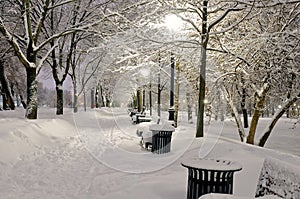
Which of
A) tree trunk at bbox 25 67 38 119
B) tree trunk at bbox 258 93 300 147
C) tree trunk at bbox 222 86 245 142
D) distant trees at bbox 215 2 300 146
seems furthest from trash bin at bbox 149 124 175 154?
tree trunk at bbox 25 67 38 119

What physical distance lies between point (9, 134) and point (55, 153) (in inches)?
58.2

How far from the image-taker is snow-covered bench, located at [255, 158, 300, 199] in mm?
3641

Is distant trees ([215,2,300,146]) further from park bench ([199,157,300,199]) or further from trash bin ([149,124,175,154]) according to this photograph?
park bench ([199,157,300,199])

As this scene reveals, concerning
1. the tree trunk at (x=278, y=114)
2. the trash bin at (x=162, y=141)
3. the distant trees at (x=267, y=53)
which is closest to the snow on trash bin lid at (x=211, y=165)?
the distant trees at (x=267, y=53)

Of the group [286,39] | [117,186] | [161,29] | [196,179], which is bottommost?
[117,186]

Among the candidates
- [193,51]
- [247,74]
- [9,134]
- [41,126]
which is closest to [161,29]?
[193,51]

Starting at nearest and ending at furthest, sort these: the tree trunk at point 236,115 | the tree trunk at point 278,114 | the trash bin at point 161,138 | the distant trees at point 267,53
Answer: the distant trees at point 267,53
the trash bin at point 161,138
the tree trunk at point 278,114
the tree trunk at point 236,115

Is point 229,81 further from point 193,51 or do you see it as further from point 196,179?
point 196,179

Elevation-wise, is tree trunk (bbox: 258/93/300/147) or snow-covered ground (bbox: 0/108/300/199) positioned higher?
tree trunk (bbox: 258/93/300/147)

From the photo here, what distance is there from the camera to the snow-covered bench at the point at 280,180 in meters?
3.64

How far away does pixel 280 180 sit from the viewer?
3887 millimetres

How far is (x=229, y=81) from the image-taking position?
15.1 meters

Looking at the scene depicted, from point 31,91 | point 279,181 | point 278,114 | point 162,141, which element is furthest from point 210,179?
point 31,91

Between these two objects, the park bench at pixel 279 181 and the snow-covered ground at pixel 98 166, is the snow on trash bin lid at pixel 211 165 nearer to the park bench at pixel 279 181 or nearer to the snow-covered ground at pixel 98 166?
the park bench at pixel 279 181
